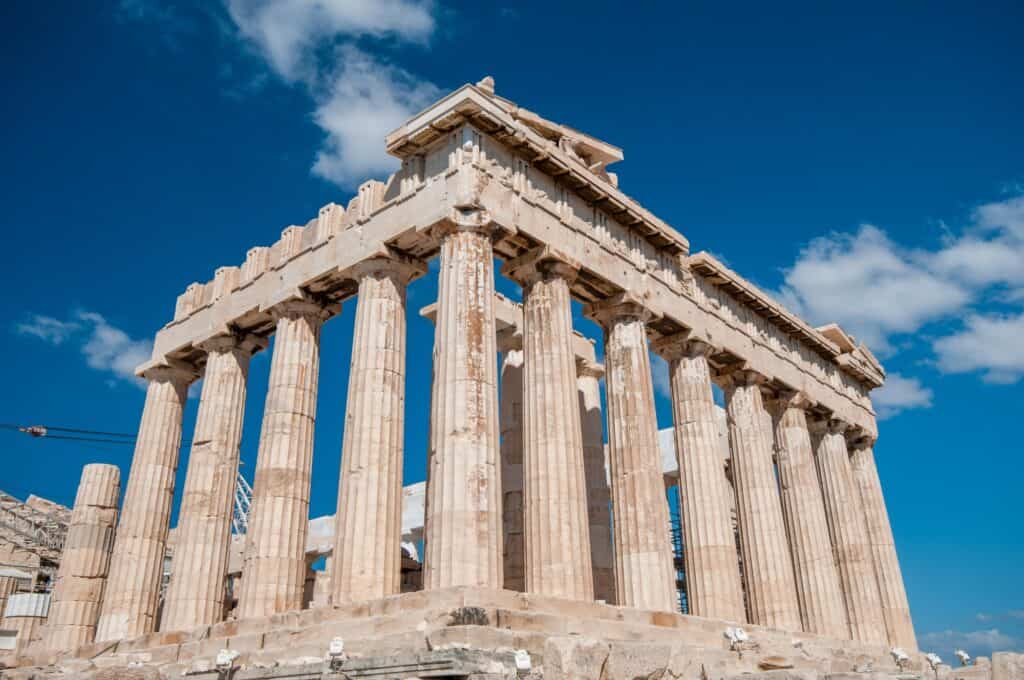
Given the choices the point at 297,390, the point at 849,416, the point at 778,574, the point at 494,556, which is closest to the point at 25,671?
the point at 297,390

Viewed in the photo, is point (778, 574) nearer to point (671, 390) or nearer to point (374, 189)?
point (671, 390)

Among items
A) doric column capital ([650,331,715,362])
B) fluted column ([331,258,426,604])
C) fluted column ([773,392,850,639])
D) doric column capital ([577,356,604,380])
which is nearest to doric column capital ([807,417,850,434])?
fluted column ([773,392,850,639])

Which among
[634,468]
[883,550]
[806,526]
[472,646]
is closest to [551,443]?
[634,468]

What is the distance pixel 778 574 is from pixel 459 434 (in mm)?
13210

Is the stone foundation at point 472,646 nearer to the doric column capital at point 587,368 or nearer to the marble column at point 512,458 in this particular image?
the marble column at point 512,458

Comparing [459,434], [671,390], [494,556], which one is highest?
[671,390]

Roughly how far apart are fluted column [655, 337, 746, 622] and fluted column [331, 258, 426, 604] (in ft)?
28.8

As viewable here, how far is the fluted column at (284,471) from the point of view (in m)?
21.0

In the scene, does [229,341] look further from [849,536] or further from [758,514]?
[849,536]

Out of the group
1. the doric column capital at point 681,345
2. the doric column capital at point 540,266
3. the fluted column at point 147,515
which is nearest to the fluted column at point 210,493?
the fluted column at point 147,515

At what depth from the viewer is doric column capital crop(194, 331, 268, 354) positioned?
86.7ft

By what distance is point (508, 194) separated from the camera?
21156 mm

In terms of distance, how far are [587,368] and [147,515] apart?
1496 centimetres

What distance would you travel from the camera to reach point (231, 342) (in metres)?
26.4
